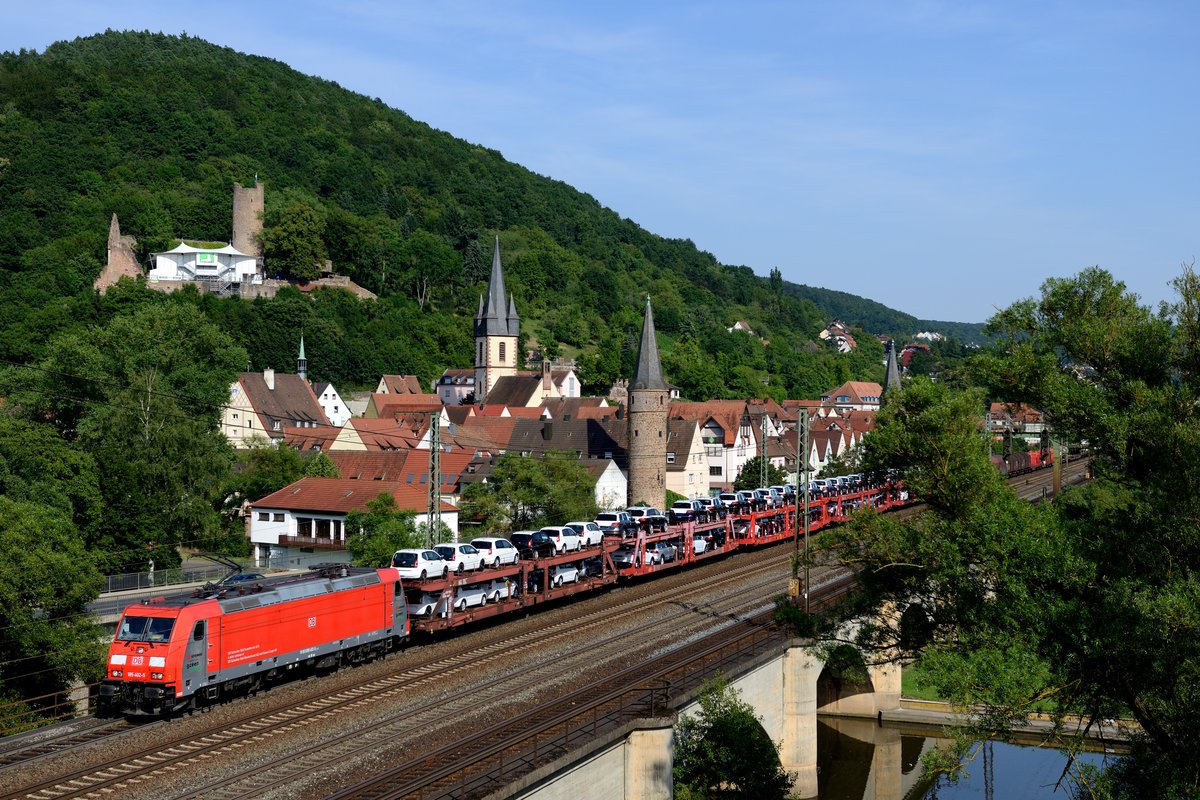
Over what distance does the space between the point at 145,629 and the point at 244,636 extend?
2377 mm

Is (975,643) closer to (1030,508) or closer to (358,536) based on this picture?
(1030,508)

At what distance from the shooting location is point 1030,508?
24.0 m

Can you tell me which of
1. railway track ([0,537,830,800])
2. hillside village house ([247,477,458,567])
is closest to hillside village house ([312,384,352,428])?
hillside village house ([247,477,458,567])

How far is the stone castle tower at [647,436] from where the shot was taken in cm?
7862

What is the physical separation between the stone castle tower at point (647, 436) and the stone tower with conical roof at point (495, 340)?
182 feet

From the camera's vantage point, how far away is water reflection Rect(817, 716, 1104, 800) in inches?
1624

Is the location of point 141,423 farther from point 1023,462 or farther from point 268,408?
point 1023,462

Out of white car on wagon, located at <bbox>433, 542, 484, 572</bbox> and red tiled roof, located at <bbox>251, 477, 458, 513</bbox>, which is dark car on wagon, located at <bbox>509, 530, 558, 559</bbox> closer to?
white car on wagon, located at <bbox>433, 542, 484, 572</bbox>

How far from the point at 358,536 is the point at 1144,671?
40984mm

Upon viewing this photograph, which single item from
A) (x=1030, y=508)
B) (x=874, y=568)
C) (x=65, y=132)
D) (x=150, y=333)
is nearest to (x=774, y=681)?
(x=874, y=568)

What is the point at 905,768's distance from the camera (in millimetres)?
43312

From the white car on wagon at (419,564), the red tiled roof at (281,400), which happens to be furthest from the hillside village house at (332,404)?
the white car on wagon at (419,564)

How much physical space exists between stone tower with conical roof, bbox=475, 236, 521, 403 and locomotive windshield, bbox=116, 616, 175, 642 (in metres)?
107

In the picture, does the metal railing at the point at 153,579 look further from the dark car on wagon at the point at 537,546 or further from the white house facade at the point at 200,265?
the white house facade at the point at 200,265
